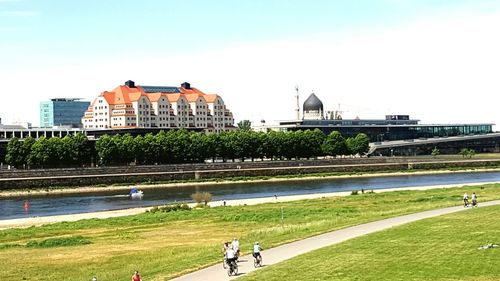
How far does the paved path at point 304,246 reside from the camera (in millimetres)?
36531

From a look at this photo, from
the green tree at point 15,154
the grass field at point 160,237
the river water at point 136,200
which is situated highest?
the green tree at point 15,154

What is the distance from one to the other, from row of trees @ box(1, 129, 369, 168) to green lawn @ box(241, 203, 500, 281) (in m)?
128

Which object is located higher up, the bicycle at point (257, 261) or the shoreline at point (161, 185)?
the bicycle at point (257, 261)

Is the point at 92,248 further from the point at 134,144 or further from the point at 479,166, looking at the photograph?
the point at 479,166

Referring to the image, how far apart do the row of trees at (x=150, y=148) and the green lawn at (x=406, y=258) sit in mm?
127558

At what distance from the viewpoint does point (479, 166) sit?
188250 mm

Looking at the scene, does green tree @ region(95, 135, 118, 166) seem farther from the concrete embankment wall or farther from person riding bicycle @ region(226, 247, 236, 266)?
person riding bicycle @ region(226, 247, 236, 266)

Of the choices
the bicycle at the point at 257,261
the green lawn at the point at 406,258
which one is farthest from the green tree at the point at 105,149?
the bicycle at the point at 257,261

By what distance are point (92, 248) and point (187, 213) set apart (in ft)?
86.2

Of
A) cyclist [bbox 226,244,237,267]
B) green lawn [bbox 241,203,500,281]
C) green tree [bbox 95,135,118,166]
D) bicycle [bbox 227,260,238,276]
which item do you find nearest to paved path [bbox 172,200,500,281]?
bicycle [bbox 227,260,238,276]

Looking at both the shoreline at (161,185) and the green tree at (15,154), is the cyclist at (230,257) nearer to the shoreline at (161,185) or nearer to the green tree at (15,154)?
the shoreline at (161,185)

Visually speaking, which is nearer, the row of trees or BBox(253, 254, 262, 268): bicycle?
BBox(253, 254, 262, 268): bicycle

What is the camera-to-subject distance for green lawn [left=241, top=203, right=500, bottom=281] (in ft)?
112


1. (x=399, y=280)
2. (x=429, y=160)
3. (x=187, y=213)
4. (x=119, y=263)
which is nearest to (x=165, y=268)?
(x=119, y=263)
